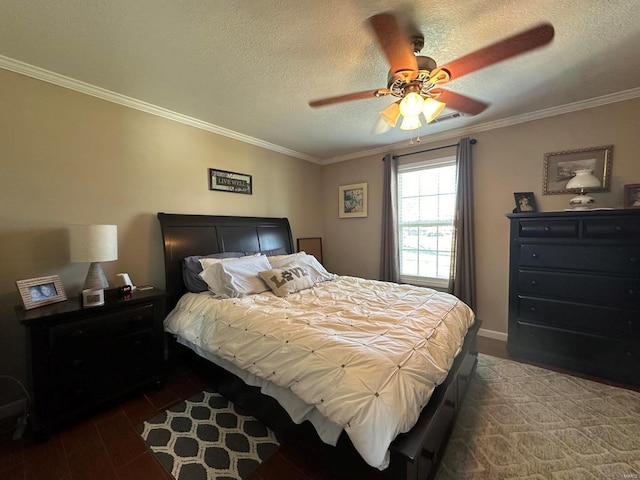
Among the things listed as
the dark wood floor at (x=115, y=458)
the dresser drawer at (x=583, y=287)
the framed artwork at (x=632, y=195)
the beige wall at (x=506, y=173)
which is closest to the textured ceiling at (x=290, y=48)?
the beige wall at (x=506, y=173)

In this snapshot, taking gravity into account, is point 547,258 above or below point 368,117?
below

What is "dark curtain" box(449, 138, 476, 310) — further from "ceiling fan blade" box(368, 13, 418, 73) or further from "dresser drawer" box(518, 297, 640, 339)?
"ceiling fan blade" box(368, 13, 418, 73)

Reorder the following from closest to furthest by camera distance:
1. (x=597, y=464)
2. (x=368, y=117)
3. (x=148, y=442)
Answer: (x=597, y=464)
(x=148, y=442)
(x=368, y=117)

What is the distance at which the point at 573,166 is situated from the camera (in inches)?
105

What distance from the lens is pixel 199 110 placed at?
2662 mm

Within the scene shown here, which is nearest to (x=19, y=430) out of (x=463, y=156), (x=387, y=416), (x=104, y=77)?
(x=387, y=416)

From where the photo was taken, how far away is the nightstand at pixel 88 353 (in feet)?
5.41

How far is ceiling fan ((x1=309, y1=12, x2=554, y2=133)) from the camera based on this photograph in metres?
1.29

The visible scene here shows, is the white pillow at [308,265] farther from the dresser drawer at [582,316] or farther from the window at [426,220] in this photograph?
the dresser drawer at [582,316]

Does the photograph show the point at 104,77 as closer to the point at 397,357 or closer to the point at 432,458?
the point at 397,357

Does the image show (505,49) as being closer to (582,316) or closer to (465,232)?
(465,232)

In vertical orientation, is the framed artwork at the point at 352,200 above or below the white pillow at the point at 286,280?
above

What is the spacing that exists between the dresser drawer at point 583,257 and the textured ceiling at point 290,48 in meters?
1.43

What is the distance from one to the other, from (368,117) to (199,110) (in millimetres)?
1780
